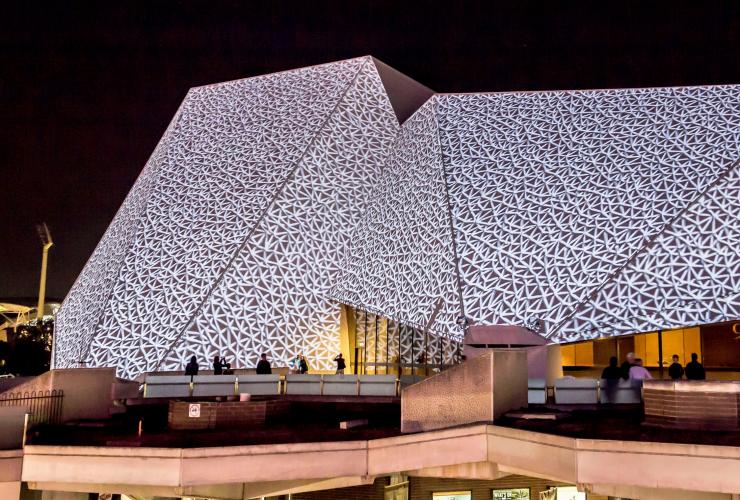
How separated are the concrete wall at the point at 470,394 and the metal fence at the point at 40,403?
19.6 feet

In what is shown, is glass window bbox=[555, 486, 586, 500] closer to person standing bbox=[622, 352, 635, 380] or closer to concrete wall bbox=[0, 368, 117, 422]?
person standing bbox=[622, 352, 635, 380]

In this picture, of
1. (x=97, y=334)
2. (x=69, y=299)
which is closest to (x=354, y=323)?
(x=97, y=334)

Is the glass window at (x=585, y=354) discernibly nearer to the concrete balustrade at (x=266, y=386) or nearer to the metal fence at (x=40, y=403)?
the concrete balustrade at (x=266, y=386)

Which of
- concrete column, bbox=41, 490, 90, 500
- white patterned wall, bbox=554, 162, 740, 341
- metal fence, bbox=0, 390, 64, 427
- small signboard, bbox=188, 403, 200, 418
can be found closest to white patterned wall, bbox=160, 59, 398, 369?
metal fence, bbox=0, 390, 64, 427

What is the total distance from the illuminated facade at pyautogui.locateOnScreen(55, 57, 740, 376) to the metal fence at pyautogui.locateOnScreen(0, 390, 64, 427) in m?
8.61

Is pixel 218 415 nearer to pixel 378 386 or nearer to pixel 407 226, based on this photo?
pixel 378 386

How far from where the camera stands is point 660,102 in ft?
77.5

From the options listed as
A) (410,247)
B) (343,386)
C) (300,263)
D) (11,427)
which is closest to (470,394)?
(343,386)

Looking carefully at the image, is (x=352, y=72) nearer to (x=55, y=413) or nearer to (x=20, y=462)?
(x=55, y=413)

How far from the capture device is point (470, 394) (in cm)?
1107

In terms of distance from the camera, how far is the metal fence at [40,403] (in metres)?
12.5

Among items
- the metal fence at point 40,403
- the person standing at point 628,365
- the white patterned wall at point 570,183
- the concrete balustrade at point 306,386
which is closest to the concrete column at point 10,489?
the metal fence at point 40,403

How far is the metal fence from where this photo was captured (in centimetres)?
1246

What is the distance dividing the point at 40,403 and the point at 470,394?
7.37 metres
